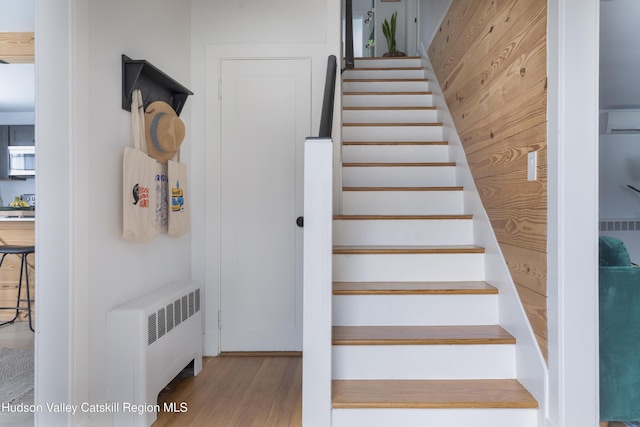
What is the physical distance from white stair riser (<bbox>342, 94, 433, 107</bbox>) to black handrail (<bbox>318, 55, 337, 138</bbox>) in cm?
102

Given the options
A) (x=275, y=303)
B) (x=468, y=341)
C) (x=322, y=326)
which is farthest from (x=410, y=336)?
(x=275, y=303)

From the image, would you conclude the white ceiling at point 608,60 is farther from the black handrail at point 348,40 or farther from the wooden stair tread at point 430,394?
the wooden stair tread at point 430,394

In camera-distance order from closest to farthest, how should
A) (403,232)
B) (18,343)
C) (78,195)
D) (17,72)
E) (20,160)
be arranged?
(78,195)
(403,232)
(18,343)
(17,72)
(20,160)

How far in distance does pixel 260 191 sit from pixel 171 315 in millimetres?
A: 1062

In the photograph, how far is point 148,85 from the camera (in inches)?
87.6

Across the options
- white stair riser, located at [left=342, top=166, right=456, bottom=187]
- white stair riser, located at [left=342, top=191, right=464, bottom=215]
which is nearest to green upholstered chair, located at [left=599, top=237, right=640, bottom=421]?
white stair riser, located at [left=342, top=191, right=464, bottom=215]

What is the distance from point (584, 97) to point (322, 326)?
52.4 inches

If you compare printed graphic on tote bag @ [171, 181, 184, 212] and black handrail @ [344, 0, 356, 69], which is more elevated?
black handrail @ [344, 0, 356, 69]

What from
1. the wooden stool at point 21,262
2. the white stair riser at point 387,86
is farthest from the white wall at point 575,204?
the wooden stool at point 21,262

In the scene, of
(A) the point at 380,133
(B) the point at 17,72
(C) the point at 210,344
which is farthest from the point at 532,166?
(B) the point at 17,72

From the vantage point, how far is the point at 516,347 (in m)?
1.83

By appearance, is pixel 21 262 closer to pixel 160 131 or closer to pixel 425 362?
pixel 160 131

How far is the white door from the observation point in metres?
2.84

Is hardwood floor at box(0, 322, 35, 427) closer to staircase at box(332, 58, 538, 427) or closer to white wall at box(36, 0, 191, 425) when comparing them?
white wall at box(36, 0, 191, 425)
